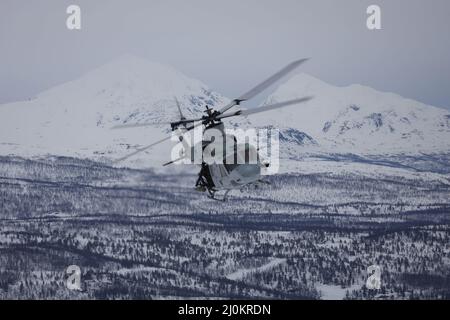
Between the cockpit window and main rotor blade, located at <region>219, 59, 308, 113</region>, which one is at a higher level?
main rotor blade, located at <region>219, 59, 308, 113</region>

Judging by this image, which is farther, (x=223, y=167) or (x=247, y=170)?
(x=223, y=167)

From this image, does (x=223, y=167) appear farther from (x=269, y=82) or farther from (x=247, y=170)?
(x=269, y=82)

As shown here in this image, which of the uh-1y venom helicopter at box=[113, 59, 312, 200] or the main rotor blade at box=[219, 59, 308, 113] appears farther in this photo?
the uh-1y venom helicopter at box=[113, 59, 312, 200]

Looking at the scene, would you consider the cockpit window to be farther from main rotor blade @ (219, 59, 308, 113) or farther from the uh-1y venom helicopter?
main rotor blade @ (219, 59, 308, 113)

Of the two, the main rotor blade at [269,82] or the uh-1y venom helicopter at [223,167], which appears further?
the uh-1y venom helicopter at [223,167]

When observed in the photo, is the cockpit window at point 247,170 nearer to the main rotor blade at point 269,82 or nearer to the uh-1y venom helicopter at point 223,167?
the uh-1y venom helicopter at point 223,167

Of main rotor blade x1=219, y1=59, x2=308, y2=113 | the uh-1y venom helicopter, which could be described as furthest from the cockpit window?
main rotor blade x1=219, y1=59, x2=308, y2=113

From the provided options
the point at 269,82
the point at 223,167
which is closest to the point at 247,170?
the point at 223,167

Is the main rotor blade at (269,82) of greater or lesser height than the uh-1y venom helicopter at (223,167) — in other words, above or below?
above

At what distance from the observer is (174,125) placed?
217 feet

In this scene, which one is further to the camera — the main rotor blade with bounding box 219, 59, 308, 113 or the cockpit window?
the cockpit window

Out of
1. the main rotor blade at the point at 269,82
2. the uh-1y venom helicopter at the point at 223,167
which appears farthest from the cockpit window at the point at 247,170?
the main rotor blade at the point at 269,82
